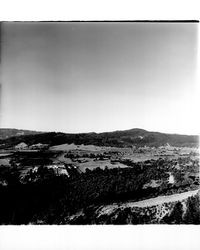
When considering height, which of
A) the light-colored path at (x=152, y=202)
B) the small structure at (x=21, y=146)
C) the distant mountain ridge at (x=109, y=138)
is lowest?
the light-colored path at (x=152, y=202)

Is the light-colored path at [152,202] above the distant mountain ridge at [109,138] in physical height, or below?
below

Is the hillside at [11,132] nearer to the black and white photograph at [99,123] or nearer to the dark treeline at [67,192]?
the black and white photograph at [99,123]

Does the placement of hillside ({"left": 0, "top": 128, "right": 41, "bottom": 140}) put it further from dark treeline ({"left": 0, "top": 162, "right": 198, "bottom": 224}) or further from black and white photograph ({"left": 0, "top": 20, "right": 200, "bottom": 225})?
dark treeline ({"left": 0, "top": 162, "right": 198, "bottom": 224})

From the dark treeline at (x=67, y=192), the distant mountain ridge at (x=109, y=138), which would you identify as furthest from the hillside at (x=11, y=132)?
the dark treeline at (x=67, y=192)

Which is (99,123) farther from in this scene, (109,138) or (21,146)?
(21,146)

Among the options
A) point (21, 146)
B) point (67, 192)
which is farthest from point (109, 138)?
point (21, 146)

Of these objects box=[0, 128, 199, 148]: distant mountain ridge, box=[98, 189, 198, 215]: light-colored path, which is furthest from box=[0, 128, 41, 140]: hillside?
box=[98, 189, 198, 215]: light-colored path
